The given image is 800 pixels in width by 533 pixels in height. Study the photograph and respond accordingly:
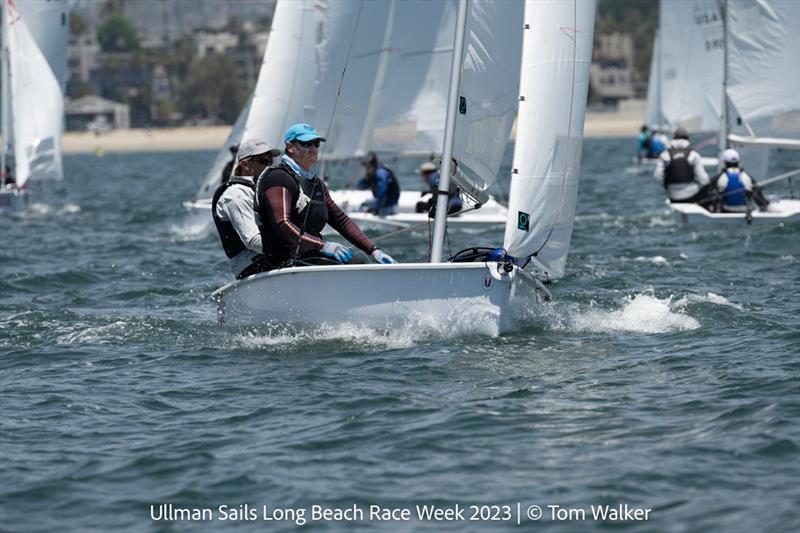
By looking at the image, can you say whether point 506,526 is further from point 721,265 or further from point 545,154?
point 721,265

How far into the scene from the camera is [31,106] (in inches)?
1047

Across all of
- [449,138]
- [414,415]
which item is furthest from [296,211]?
[414,415]

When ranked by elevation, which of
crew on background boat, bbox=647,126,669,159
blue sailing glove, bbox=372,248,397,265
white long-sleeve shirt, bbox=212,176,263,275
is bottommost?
crew on background boat, bbox=647,126,669,159

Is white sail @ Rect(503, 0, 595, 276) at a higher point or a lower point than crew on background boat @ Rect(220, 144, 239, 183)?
higher

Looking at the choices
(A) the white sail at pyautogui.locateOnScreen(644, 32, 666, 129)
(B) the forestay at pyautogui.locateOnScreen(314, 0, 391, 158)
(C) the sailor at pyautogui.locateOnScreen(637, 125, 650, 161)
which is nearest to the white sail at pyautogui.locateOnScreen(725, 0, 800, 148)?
(B) the forestay at pyautogui.locateOnScreen(314, 0, 391, 158)

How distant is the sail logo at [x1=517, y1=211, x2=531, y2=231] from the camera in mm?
9492

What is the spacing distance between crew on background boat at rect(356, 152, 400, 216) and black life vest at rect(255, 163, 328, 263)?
8.61 metres

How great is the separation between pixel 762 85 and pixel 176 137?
86.5 meters

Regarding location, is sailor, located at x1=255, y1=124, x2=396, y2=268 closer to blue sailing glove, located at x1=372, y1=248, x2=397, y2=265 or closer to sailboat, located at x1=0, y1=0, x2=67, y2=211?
blue sailing glove, located at x1=372, y1=248, x2=397, y2=265

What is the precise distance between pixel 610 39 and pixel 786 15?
399ft

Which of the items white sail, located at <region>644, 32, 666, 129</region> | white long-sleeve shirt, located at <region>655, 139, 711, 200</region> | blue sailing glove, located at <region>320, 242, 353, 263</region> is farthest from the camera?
white sail, located at <region>644, 32, 666, 129</region>

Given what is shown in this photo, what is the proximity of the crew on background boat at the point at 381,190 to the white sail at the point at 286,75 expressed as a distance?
1249 mm

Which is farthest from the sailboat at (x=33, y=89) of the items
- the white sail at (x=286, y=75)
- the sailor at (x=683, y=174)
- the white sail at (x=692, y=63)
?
the white sail at (x=692, y=63)

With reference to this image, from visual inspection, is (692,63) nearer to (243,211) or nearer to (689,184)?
(689,184)
